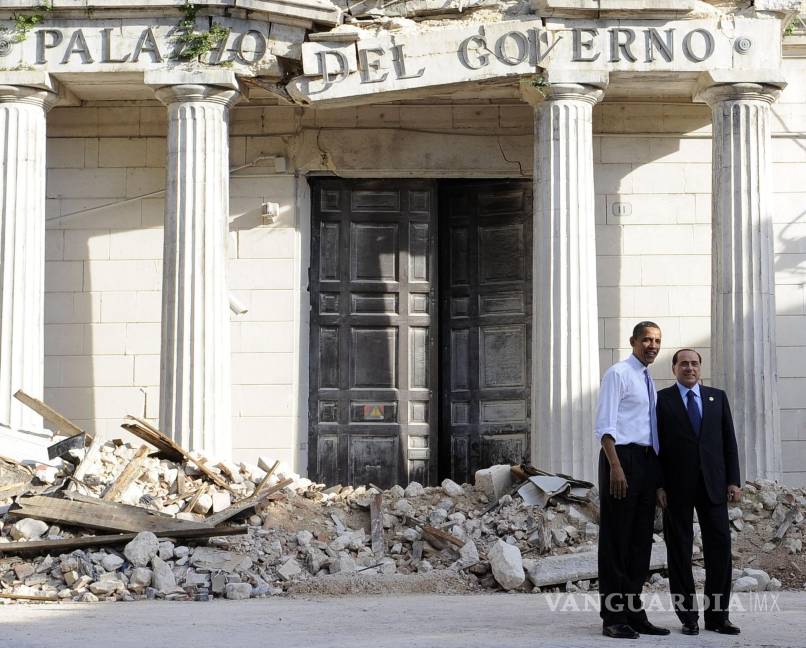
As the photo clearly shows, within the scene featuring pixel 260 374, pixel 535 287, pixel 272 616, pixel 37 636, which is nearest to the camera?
pixel 37 636

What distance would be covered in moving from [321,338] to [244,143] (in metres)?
2.62

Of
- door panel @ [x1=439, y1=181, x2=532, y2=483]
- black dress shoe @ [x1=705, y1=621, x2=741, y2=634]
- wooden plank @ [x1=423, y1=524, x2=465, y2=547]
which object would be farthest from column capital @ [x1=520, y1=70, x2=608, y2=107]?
black dress shoe @ [x1=705, y1=621, x2=741, y2=634]

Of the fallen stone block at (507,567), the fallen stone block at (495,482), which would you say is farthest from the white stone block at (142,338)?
the fallen stone block at (507,567)

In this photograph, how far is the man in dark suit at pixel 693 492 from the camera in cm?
869

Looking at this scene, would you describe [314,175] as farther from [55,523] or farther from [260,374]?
[55,523]

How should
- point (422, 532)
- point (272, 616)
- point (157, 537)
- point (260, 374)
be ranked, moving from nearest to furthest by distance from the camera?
point (272, 616) → point (157, 537) → point (422, 532) → point (260, 374)

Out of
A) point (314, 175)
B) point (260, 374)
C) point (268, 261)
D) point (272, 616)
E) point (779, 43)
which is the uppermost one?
point (779, 43)

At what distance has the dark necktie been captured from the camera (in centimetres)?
877

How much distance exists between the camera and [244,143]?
17.9 meters

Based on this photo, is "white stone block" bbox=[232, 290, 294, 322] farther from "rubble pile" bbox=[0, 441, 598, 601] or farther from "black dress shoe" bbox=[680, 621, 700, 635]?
A: "black dress shoe" bbox=[680, 621, 700, 635]

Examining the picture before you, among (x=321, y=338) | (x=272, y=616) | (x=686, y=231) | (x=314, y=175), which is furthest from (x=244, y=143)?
(x=272, y=616)

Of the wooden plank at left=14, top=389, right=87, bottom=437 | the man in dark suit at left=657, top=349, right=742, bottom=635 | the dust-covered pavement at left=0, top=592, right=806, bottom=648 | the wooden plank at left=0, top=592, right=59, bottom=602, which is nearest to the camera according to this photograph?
the dust-covered pavement at left=0, top=592, right=806, bottom=648

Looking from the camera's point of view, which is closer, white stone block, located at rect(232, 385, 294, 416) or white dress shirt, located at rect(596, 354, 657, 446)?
white dress shirt, located at rect(596, 354, 657, 446)

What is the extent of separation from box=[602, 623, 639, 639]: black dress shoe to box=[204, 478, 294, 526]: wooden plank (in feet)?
16.0
